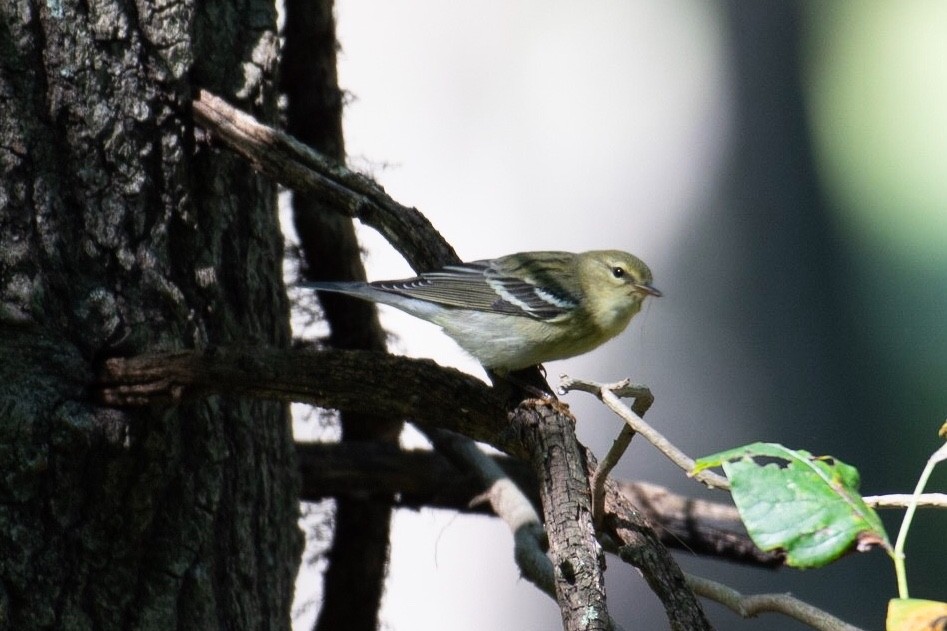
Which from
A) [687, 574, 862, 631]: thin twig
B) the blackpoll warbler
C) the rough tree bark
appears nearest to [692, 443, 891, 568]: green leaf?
[687, 574, 862, 631]: thin twig

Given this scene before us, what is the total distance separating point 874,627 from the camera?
4.95 m

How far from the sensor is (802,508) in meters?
1.44

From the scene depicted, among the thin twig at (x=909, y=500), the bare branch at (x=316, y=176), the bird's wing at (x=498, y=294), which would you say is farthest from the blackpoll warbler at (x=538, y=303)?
the thin twig at (x=909, y=500)

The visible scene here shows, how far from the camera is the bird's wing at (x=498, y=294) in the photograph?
12.0 feet

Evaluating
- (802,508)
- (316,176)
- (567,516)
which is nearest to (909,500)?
(802,508)

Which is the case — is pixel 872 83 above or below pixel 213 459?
above

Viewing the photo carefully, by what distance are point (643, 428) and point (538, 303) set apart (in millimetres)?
2207

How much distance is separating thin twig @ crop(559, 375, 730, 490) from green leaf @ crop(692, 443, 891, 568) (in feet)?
0.30

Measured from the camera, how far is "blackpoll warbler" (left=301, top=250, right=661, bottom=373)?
12.1 feet

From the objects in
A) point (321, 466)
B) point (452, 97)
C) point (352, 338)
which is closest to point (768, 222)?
point (452, 97)

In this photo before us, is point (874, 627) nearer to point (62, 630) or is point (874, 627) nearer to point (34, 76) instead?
point (62, 630)

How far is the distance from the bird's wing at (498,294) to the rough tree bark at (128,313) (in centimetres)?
107

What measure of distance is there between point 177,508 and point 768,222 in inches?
148

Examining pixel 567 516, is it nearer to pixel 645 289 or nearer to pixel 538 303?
pixel 538 303
